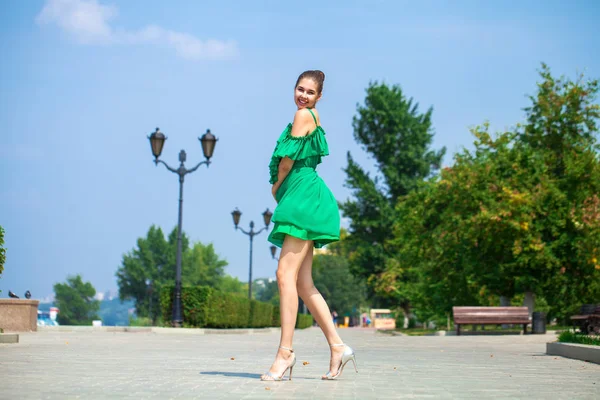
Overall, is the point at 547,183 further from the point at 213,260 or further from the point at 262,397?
the point at 213,260

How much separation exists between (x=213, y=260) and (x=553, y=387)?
343ft

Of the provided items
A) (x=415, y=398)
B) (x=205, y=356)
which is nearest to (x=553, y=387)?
(x=415, y=398)

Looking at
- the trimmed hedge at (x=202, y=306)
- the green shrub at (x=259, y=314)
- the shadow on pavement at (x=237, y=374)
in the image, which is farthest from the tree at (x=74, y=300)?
the shadow on pavement at (x=237, y=374)

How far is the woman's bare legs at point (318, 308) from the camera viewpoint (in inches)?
254

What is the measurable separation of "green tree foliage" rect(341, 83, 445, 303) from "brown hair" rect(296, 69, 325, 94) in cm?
4829

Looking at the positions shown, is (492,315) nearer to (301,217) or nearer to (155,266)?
(301,217)

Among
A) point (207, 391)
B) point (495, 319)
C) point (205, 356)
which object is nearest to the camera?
point (207, 391)

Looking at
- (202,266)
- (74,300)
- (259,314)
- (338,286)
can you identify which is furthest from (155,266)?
(259,314)

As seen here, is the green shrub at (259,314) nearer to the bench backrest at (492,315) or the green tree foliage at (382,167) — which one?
the bench backrest at (492,315)

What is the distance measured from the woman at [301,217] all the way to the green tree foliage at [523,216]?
21040mm

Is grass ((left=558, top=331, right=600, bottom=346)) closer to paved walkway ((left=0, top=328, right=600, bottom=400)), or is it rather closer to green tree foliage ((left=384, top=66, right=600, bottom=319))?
paved walkway ((left=0, top=328, right=600, bottom=400))

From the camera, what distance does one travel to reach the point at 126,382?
5.99 m

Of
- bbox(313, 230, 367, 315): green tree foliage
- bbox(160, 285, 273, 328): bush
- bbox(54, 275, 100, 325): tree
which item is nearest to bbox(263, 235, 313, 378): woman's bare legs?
bbox(160, 285, 273, 328): bush

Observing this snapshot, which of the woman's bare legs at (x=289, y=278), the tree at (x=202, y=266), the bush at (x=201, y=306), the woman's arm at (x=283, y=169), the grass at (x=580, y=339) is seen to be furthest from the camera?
the tree at (x=202, y=266)
